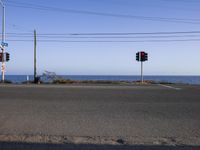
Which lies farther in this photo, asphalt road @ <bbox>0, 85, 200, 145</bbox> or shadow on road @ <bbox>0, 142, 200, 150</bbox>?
asphalt road @ <bbox>0, 85, 200, 145</bbox>

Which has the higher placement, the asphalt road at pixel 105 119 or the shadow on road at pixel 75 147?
the asphalt road at pixel 105 119

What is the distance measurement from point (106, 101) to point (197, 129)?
5.97 m

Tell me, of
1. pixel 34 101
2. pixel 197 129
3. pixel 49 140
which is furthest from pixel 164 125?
pixel 34 101

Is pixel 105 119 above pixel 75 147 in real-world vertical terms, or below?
above

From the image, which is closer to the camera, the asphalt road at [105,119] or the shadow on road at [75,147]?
the shadow on road at [75,147]

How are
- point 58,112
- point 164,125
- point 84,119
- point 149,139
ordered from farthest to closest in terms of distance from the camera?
point 58,112
point 84,119
point 164,125
point 149,139

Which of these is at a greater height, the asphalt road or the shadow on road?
the asphalt road

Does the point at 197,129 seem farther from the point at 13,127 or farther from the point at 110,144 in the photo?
the point at 13,127

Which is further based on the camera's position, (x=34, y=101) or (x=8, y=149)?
(x=34, y=101)

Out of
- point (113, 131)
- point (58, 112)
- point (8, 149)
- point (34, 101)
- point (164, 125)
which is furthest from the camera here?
point (34, 101)

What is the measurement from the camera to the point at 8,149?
6828mm

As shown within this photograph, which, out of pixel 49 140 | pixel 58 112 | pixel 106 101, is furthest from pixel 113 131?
pixel 106 101

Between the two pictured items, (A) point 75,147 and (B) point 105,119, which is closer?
(A) point 75,147

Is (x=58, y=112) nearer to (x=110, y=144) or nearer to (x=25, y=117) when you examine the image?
(x=25, y=117)
